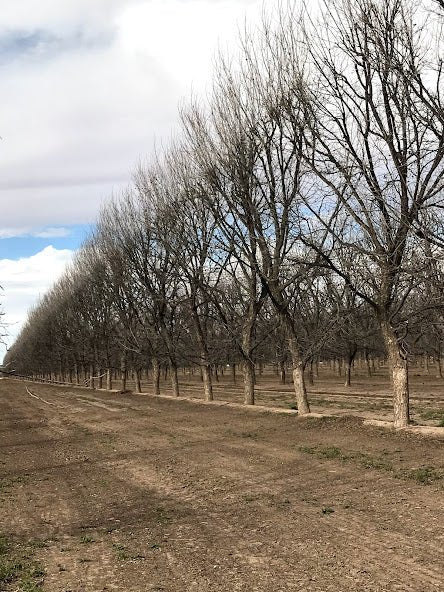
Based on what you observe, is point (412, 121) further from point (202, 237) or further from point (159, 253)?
point (159, 253)

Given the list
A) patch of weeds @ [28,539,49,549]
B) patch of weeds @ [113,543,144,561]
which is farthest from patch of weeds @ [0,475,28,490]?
patch of weeds @ [113,543,144,561]

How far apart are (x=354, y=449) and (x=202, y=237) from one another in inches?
544

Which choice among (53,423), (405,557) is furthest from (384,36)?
(53,423)

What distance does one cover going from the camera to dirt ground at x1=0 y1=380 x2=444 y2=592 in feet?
15.7

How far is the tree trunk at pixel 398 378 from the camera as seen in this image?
1324 cm

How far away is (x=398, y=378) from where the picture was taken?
13250mm

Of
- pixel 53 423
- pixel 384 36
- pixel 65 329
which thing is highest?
pixel 384 36

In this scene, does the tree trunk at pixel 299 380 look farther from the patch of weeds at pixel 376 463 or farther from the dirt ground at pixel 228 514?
the patch of weeds at pixel 376 463

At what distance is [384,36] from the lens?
11.0 metres

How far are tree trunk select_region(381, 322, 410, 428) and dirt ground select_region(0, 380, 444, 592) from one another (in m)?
0.68

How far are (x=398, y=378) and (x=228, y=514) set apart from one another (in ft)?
25.0

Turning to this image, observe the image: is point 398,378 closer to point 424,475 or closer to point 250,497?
point 424,475

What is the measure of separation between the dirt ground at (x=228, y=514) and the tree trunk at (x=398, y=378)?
675 mm

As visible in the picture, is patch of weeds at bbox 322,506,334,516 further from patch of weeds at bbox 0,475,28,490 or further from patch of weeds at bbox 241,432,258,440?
patch of weeds at bbox 241,432,258,440
